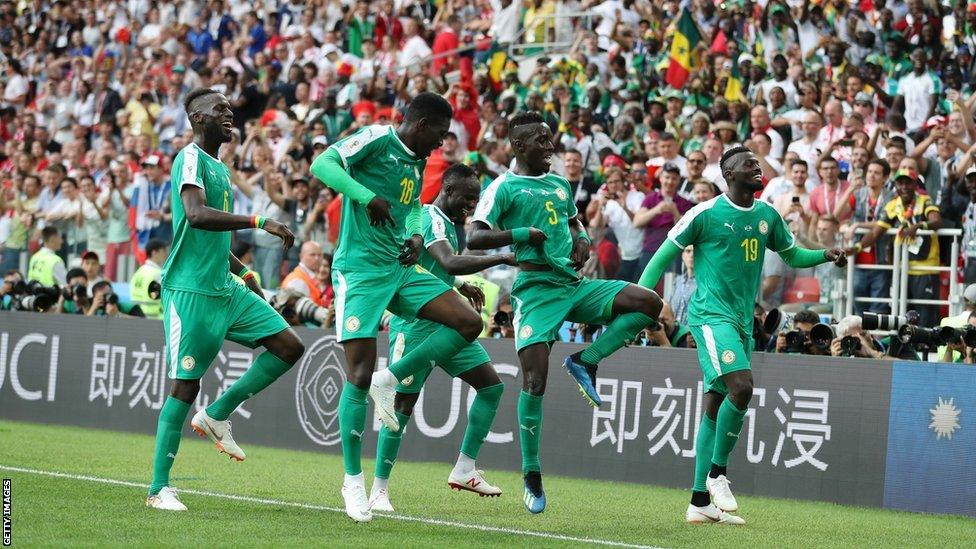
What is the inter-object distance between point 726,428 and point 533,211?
79.1 inches

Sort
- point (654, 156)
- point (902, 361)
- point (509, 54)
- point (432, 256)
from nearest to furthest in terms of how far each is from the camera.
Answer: point (432, 256), point (902, 361), point (654, 156), point (509, 54)

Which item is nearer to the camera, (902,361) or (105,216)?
(902,361)

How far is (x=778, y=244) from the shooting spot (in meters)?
10.4

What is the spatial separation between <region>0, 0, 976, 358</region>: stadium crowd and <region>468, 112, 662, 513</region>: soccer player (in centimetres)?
371

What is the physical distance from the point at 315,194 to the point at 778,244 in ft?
30.4

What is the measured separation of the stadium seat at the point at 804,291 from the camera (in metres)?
14.1

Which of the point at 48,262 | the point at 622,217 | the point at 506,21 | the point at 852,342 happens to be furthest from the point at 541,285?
the point at 506,21

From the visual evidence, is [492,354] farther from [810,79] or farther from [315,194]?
[810,79]

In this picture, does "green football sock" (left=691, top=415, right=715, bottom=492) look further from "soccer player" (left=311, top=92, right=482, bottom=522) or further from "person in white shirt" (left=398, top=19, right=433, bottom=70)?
"person in white shirt" (left=398, top=19, right=433, bottom=70)

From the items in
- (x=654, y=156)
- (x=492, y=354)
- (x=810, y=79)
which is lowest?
(x=492, y=354)

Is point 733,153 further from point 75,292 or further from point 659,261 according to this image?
point 75,292

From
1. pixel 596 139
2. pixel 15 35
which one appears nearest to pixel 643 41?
pixel 596 139

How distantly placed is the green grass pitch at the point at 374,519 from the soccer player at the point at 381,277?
0.71 meters

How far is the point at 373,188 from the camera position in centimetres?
926
